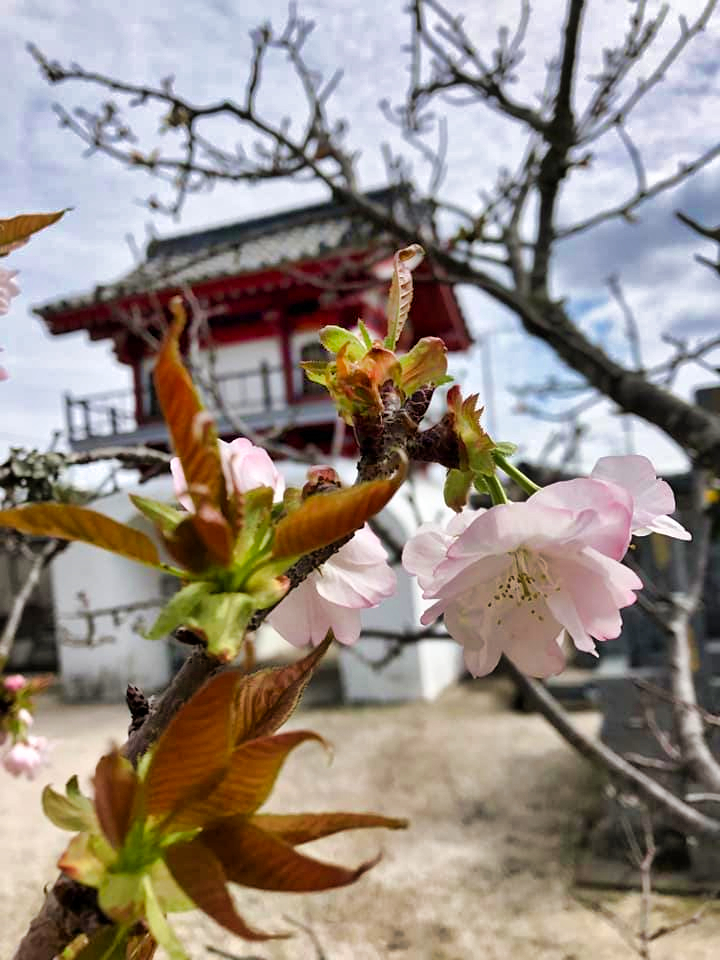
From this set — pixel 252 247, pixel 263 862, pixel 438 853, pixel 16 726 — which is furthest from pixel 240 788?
pixel 252 247

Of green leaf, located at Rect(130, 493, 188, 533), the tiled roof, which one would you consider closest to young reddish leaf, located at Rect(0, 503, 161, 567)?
green leaf, located at Rect(130, 493, 188, 533)

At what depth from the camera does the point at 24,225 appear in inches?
11.0

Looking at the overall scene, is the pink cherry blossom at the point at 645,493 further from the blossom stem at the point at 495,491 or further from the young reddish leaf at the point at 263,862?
the young reddish leaf at the point at 263,862

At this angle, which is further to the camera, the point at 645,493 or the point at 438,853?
the point at 438,853

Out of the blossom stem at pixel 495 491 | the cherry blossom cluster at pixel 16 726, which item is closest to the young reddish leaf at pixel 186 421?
the blossom stem at pixel 495 491

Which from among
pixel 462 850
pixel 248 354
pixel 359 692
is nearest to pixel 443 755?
pixel 462 850

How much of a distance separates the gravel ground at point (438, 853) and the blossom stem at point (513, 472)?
0.99 m

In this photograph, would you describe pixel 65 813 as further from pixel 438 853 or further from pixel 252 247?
pixel 252 247

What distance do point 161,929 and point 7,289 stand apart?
252 mm

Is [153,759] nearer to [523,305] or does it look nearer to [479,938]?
[523,305]

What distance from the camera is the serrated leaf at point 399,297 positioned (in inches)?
9.4

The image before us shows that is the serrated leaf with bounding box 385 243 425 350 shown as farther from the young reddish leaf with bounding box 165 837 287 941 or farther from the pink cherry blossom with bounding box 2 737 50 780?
the pink cherry blossom with bounding box 2 737 50 780

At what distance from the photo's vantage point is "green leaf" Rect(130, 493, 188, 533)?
0.17 meters

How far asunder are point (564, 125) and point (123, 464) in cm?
110
